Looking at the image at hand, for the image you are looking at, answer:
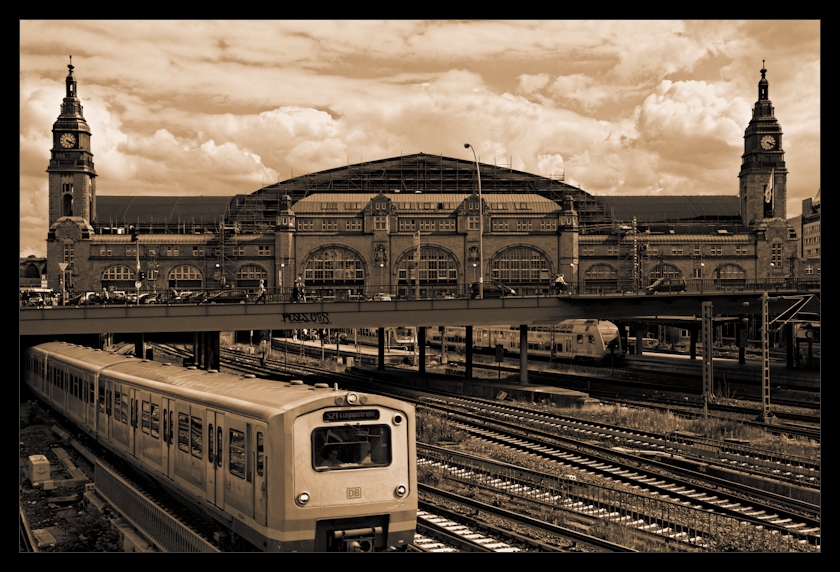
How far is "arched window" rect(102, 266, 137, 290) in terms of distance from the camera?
4483 inches

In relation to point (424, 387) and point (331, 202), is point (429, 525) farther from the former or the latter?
point (331, 202)

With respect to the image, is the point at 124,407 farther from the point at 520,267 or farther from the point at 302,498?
the point at 520,267

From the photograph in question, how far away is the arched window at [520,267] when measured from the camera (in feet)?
373

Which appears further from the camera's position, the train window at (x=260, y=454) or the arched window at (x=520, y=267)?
the arched window at (x=520, y=267)

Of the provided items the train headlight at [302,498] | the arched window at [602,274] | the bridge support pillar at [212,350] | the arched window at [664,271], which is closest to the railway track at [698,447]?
the train headlight at [302,498]

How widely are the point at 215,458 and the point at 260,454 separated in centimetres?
201

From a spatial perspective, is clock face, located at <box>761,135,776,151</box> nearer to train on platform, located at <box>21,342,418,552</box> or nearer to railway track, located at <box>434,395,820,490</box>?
railway track, located at <box>434,395,820,490</box>

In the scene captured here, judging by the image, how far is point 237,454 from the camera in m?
14.5

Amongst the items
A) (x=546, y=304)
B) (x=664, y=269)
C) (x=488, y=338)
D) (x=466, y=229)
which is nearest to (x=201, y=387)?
(x=546, y=304)

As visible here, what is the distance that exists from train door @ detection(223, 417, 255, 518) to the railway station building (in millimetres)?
92185

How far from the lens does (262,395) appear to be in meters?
14.8

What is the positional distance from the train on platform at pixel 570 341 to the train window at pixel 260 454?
45.8 metres

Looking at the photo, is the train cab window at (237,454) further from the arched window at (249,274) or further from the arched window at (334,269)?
the arched window at (249,274)

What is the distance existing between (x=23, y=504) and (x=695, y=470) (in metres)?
18.4
